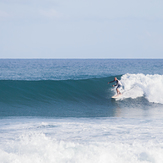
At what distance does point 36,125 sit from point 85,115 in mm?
2787

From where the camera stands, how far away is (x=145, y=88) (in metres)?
16.2

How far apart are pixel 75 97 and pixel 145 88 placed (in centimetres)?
443

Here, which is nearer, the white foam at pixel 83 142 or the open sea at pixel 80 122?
A: the white foam at pixel 83 142

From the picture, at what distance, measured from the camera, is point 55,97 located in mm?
15617

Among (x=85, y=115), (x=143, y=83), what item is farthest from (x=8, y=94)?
(x=143, y=83)

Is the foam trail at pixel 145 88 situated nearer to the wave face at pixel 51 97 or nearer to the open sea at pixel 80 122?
the open sea at pixel 80 122

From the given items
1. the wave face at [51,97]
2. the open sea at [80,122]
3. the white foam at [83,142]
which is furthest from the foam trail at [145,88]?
the white foam at [83,142]

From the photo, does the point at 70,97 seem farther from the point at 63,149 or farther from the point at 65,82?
the point at 63,149

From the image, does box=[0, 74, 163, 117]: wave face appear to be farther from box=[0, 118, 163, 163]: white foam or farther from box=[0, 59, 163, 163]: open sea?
box=[0, 118, 163, 163]: white foam

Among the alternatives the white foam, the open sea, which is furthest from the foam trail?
the white foam

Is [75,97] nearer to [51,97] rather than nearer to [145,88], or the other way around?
[51,97]

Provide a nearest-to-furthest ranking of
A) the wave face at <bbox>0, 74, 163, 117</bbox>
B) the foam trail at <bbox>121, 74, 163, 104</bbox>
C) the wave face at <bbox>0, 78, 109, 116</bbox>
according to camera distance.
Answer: the wave face at <bbox>0, 74, 163, 117</bbox> → the wave face at <bbox>0, 78, 109, 116</bbox> → the foam trail at <bbox>121, 74, 163, 104</bbox>

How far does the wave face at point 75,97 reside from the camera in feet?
39.5

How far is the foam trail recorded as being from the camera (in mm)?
15305
